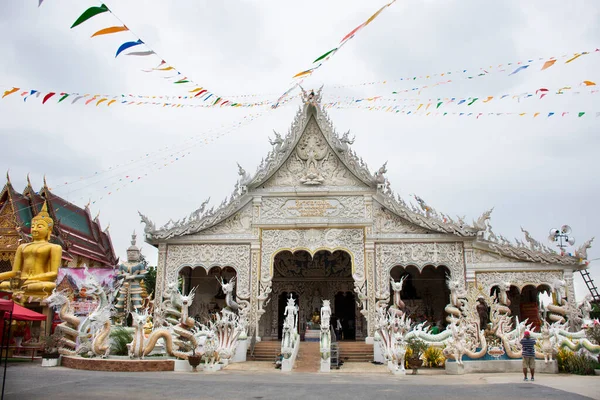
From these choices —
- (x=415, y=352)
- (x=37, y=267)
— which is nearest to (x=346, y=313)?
(x=415, y=352)

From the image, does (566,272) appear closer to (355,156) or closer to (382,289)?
(382,289)

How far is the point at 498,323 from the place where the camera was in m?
12.3

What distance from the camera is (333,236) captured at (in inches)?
664

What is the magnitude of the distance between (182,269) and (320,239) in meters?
5.15

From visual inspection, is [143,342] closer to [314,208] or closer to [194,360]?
[194,360]

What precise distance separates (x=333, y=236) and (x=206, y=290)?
19.3 ft

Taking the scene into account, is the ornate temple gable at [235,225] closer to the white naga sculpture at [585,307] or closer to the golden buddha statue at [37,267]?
the golden buddha statue at [37,267]

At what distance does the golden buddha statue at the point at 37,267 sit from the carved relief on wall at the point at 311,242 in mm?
7077

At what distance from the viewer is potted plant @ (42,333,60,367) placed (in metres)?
12.1

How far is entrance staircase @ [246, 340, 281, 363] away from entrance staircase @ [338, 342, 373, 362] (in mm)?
2016

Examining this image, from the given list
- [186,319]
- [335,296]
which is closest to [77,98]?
[186,319]

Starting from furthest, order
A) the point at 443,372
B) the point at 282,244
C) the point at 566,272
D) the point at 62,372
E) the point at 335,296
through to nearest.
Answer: the point at 335,296 < the point at 282,244 < the point at 566,272 < the point at 443,372 < the point at 62,372

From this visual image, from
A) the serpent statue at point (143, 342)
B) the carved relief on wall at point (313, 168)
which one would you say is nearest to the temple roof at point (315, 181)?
the carved relief on wall at point (313, 168)

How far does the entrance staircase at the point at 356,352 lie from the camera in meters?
15.1
